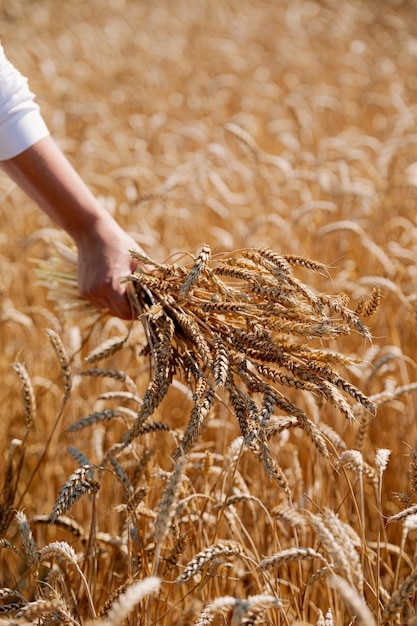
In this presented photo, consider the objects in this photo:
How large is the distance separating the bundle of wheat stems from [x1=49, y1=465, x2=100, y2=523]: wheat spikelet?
0.09 metres

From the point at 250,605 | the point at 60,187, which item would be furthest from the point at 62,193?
the point at 250,605

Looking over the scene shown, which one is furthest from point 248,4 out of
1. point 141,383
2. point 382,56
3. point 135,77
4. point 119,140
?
point 141,383

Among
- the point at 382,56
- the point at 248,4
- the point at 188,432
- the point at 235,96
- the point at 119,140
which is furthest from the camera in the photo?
the point at 248,4

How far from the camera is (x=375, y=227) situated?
2951mm

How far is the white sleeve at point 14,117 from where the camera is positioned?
1499 millimetres

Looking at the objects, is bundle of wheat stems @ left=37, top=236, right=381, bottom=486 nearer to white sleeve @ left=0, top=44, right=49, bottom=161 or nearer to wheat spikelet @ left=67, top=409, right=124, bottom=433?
wheat spikelet @ left=67, top=409, right=124, bottom=433

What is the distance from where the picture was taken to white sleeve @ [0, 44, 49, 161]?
4.92 ft

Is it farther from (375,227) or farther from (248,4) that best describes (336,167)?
(248,4)

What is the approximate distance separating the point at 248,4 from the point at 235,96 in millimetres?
3898

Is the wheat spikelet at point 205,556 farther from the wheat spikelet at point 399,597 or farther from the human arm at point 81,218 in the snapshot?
the human arm at point 81,218

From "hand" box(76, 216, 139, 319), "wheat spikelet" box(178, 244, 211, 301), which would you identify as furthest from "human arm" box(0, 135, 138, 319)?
"wheat spikelet" box(178, 244, 211, 301)

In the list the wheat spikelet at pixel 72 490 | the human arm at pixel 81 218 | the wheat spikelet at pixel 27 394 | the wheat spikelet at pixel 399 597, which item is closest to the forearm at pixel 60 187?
the human arm at pixel 81 218

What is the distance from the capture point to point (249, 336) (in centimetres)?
117

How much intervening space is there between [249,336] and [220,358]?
3.7 inches
